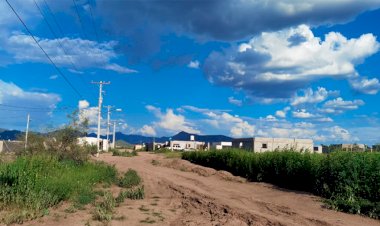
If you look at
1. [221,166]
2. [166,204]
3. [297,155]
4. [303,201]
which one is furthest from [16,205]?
[221,166]

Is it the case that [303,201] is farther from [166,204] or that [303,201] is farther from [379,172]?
[166,204]

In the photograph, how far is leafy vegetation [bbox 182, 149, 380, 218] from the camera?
710 inches

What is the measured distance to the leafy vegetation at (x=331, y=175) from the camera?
710 inches

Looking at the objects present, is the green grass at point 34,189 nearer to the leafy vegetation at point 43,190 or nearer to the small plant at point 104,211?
the leafy vegetation at point 43,190

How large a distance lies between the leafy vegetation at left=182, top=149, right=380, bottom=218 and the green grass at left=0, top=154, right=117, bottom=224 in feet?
33.8

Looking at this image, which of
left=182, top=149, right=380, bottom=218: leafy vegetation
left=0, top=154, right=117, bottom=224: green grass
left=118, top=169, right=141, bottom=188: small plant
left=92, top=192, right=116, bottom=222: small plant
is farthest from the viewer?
left=118, top=169, right=141, bottom=188: small plant

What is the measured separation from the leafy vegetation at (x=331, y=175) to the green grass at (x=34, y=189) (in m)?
10.3

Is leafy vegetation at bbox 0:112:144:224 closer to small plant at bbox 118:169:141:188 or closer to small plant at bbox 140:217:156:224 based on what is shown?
small plant at bbox 118:169:141:188

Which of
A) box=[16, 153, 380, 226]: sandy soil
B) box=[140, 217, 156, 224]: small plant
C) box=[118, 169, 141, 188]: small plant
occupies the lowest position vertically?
box=[140, 217, 156, 224]: small plant

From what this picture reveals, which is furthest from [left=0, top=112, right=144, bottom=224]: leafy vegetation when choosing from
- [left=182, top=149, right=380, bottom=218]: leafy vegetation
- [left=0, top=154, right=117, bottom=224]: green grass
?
[left=182, top=149, right=380, bottom=218]: leafy vegetation

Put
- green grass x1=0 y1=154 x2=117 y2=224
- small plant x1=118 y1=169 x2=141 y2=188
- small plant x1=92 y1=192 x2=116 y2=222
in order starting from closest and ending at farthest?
small plant x1=92 y1=192 x2=116 y2=222 < green grass x1=0 y1=154 x2=117 y2=224 < small plant x1=118 y1=169 x2=141 y2=188

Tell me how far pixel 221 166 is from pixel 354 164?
21607mm

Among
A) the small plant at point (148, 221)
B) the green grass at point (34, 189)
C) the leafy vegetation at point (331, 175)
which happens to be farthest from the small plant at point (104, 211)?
the leafy vegetation at point (331, 175)

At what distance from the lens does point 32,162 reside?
1852 centimetres
